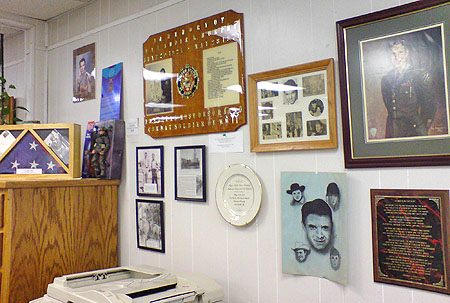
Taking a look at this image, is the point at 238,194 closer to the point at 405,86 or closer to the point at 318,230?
the point at 318,230

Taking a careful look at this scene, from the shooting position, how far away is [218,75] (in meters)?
1.98

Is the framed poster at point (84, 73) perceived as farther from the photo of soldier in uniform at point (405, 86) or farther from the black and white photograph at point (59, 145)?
the photo of soldier in uniform at point (405, 86)

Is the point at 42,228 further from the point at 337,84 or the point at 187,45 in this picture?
the point at 337,84

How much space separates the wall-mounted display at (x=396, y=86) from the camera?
136cm

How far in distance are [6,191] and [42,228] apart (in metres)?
0.27

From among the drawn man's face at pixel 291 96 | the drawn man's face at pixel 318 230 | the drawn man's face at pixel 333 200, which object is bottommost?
the drawn man's face at pixel 318 230

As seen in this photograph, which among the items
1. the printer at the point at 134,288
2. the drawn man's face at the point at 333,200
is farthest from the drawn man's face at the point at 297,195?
the printer at the point at 134,288

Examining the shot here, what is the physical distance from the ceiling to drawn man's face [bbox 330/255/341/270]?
222 cm

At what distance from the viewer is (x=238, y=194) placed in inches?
74.2

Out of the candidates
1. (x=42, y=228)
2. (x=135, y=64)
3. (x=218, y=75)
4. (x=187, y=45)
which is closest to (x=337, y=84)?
(x=218, y=75)

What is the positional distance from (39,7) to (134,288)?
2.13m

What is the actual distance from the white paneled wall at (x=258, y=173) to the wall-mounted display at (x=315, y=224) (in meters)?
0.03

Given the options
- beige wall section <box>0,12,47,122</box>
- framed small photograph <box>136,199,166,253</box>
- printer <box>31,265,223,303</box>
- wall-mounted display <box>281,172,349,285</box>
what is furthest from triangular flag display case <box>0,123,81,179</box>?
wall-mounted display <box>281,172,349,285</box>

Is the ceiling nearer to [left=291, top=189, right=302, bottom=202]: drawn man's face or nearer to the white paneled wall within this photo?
the white paneled wall
